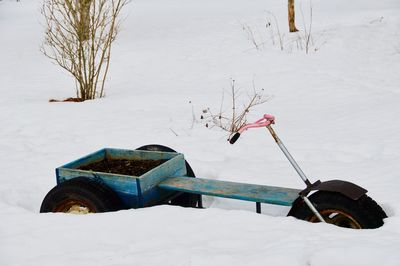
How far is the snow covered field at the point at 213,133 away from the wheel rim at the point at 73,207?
172 mm

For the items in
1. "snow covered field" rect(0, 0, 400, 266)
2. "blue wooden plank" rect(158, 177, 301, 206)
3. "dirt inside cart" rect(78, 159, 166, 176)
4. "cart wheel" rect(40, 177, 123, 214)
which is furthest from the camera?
"dirt inside cart" rect(78, 159, 166, 176)

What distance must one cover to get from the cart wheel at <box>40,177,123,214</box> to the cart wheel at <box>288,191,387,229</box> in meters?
1.29

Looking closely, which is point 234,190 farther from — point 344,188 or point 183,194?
point 344,188

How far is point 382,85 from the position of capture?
7.74 meters

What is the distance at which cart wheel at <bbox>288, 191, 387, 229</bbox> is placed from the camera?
3.01 metres

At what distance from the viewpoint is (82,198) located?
139 inches

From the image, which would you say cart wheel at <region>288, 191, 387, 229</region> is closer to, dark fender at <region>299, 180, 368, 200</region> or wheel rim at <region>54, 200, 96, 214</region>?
dark fender at <region>299, 180, 368, 200</region>

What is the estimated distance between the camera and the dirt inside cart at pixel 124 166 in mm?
3980

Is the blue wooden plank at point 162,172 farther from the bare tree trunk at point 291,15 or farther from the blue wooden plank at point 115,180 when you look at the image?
the bare tree trunk at point 291,15

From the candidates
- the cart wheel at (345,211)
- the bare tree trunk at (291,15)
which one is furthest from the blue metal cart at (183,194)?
the bare tree trunk at (291,15)

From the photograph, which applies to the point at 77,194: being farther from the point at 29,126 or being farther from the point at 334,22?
the point at 334,22

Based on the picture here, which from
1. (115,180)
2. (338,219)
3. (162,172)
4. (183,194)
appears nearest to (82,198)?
(115,180)

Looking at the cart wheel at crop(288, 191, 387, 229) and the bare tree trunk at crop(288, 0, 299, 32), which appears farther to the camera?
the bare tree trunk at crop(288, 0, 299, 32)

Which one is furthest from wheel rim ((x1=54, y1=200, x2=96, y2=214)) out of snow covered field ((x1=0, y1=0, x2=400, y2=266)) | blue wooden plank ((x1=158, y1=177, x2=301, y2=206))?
blue wooden plank ((x1=158, y1=177, x2=301, y2=206))
